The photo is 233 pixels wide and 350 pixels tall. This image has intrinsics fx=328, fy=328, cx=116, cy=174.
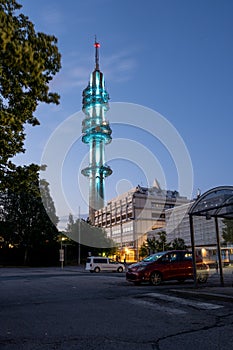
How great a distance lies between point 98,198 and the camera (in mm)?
113125

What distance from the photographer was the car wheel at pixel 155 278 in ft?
51.1

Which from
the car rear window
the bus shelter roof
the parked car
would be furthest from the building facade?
the bus shelter roof

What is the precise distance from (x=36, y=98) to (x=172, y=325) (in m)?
7.10

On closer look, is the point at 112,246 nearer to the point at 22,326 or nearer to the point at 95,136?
the point at 95,136

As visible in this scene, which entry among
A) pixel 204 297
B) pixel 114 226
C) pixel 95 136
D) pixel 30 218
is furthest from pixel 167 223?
pixel 204 297

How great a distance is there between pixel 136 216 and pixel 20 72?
10401cm

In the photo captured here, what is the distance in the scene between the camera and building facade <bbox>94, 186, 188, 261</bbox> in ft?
350

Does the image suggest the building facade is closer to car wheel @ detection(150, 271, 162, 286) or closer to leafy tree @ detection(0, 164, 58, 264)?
leafy tree @ detection(0, 164, 58, 264)

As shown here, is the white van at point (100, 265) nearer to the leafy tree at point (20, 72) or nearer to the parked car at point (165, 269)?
the parked car at point (165, 269)

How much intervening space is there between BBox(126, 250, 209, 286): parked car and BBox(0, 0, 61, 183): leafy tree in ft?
26.9

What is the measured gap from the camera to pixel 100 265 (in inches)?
1460

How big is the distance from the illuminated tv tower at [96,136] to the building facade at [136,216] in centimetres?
1023

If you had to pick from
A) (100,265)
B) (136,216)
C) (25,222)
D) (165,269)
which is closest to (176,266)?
(165,269)

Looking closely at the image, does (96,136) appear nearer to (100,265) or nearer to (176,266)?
Result: (100,265)
